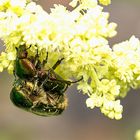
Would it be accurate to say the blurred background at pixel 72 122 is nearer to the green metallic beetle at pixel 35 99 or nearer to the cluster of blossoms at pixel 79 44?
the green metallic beetle at pixel 35 99

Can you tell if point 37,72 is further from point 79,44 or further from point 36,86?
point 79,44

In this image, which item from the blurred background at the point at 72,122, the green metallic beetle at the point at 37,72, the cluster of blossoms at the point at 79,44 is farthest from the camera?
the blurred background at the point at 72,122

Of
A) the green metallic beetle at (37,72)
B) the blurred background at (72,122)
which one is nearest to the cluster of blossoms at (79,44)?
the green metallic beetle at (37,72)

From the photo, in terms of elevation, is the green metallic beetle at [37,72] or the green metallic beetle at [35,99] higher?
the green metallic beetle at [37,72]

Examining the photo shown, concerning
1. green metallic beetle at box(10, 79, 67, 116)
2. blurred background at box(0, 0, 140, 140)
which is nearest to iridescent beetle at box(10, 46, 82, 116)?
green metallic beetle at box(10, 79, 67, 116)

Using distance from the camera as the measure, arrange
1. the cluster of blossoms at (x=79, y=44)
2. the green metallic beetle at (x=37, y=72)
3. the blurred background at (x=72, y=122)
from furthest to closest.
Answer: the blurred background at (x=72, y=122) < the green metallic beetle at (x=37, y=72) < the cluster of blossoms at (x=79, y=44)

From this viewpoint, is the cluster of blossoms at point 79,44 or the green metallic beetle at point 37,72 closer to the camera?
the cluster of blossoms at point 79,44

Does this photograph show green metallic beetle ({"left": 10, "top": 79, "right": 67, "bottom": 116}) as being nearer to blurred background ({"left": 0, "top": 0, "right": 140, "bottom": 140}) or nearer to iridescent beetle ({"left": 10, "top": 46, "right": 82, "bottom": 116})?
iridescent beetle ({"left": 10, "top": 46, "right": 82, "bottom": 116})
